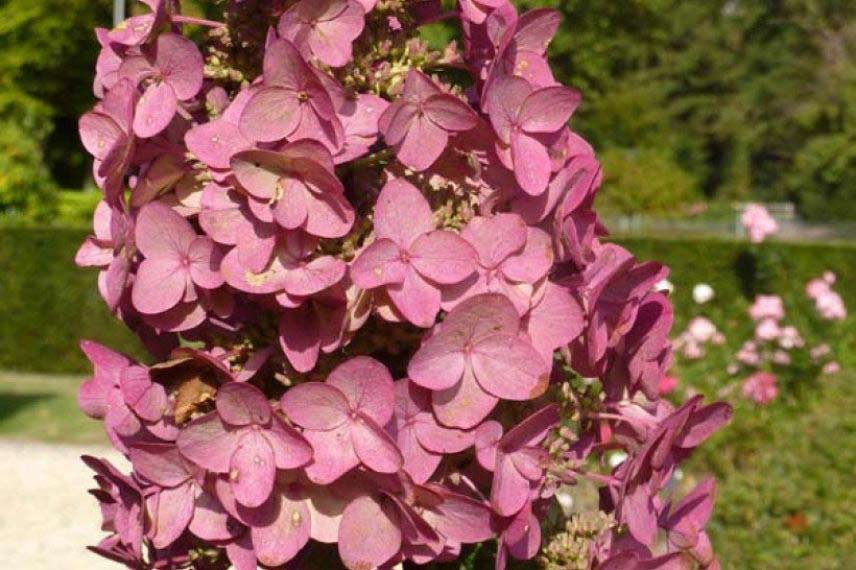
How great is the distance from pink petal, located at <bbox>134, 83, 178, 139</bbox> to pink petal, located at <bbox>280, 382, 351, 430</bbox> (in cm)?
31

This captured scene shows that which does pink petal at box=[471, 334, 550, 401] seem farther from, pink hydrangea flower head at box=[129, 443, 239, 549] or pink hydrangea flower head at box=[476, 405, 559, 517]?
pink hydrangea flower head at box=[129, 443, 239, 549]

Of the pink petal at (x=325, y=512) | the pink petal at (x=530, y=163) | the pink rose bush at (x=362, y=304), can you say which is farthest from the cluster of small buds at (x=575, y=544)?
the pink petal at (x=530, y=163)

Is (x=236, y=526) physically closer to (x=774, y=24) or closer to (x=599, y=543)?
(x=599, y=543)

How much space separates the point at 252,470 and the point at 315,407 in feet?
0.27

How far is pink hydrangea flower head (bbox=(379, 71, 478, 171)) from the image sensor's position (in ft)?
4.17

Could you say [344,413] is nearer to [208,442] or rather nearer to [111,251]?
[208,442]

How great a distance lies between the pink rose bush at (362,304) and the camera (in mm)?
1237

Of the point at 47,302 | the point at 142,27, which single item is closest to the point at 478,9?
the point at 142,27

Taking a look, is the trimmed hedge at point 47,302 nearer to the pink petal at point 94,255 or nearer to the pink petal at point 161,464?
the pink petal at point 94,255

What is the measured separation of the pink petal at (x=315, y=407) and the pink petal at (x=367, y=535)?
→ 0.09 meters

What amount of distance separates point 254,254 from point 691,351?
8.07 meters

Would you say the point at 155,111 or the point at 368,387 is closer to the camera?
the point at 368,387

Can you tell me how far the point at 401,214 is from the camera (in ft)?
4.13

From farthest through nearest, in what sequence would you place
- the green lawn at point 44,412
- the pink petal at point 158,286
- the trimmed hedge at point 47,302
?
the trimmed hedge at point 47,302
the green lawn at point 44,412
the pink petal at point 158,286
